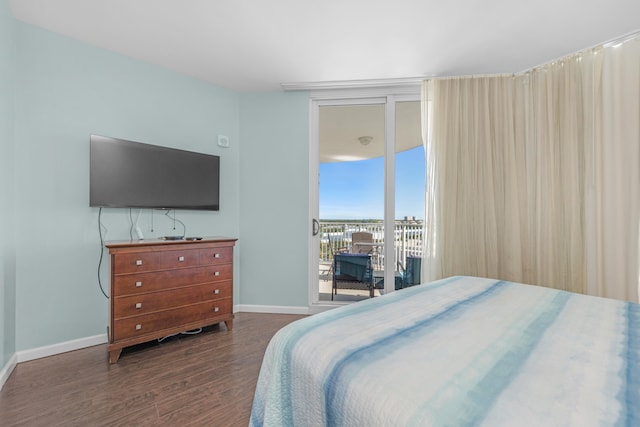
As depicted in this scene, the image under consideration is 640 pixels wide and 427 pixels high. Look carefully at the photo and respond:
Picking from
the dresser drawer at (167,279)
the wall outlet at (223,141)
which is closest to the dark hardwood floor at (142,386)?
the dresser drawer at (167,279)

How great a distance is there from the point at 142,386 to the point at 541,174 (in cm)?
362

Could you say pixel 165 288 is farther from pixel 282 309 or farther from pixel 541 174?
pixel 541 174

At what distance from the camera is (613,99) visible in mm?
2383

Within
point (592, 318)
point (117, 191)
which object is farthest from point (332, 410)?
point (117, 191)

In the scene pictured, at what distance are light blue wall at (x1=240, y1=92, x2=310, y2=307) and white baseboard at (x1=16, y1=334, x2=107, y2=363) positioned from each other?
137cm

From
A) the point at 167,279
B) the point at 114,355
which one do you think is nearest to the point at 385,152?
the point at 167,279

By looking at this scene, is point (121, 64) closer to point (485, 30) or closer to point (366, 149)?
point (366, 149)

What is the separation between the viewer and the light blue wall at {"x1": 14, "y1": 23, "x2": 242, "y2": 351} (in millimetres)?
2230

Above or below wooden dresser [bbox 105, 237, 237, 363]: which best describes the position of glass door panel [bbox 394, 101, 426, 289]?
above

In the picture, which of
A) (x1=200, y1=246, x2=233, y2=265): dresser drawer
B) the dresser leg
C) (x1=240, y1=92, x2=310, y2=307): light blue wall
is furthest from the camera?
(x1=240, y1=92, x2=310, y2=307): light blue wall

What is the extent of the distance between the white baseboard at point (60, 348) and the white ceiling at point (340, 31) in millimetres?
2472

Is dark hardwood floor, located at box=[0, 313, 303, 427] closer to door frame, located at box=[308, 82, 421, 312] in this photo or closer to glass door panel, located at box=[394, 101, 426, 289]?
door frame, located at box=[308, 82, 421, 312]

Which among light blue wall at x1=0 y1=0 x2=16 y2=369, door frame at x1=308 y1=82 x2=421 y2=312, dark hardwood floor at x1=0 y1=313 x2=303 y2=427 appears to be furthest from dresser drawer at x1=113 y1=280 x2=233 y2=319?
door frame at x1=308 y1=82 x2=421 y2=312

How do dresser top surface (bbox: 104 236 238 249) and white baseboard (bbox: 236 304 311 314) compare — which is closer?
dresser top surface (bbox: 104 236 238 249)
